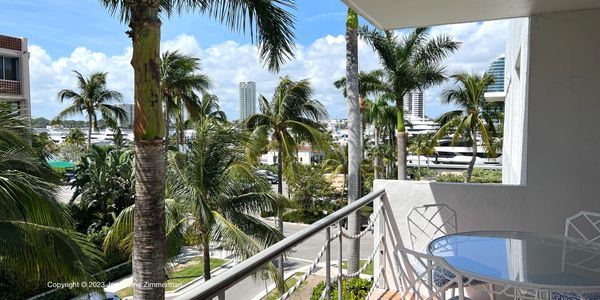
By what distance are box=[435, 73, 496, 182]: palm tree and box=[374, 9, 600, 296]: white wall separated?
19.8 metres

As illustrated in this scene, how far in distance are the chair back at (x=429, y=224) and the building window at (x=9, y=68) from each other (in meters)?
A: 24.4

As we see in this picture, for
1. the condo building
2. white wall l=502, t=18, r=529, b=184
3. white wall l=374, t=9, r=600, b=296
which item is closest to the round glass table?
white wall l=374, t=9, r=600, b=296

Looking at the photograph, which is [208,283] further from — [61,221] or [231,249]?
[231,249]

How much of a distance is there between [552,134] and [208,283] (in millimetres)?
3613

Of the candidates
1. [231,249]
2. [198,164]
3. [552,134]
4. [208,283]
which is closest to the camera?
[208,283]

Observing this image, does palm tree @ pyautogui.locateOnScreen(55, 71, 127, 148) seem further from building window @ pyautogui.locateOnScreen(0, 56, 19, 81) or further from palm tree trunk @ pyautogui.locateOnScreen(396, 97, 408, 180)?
palm tree trunk @ pyautogui.locateOnScreen(396, 97, 408, 180)

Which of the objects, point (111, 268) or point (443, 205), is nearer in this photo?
point (443, 205)

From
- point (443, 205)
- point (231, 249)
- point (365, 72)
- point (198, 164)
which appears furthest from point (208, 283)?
point (365, 72)

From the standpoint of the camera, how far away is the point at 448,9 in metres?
3.58

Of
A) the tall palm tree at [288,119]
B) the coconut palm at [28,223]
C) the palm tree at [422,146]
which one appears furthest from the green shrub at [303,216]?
the coconut palm at [28,223]

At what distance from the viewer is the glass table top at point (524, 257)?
2266mm

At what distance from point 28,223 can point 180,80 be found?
16.2 m

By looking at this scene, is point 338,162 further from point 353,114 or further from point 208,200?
point 208,200

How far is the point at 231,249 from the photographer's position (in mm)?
8812
